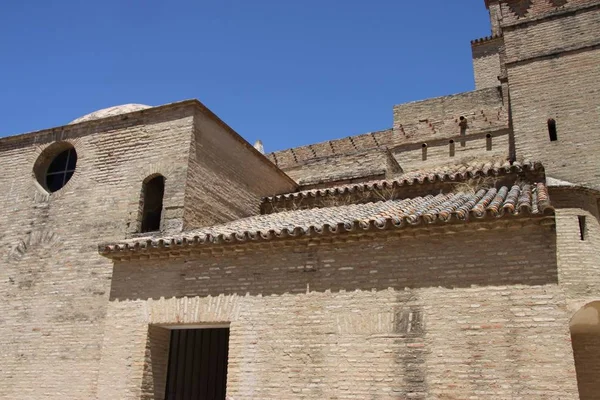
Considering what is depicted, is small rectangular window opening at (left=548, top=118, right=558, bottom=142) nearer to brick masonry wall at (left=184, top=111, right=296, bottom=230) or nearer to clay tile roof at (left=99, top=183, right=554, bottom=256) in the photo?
clay tile roof at (left=99, top=183, right=554, bottom=256)

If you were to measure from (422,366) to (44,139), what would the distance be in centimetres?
851

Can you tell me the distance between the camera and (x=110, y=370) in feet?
24.3

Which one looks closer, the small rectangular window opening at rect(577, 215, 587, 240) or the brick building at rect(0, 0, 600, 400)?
the brick building at rect(0, 0, 600, 400)

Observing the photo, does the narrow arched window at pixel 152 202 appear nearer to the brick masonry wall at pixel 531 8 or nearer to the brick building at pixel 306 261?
the brick building at pixel 306 261

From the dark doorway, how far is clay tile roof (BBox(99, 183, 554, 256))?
5.53ft

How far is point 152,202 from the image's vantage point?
9781 mm

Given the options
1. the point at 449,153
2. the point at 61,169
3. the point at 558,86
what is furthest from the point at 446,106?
the point at 61,169

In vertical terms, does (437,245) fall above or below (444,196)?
below

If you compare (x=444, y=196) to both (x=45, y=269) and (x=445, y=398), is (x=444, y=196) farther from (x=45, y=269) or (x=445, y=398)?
(x=45, y=269)

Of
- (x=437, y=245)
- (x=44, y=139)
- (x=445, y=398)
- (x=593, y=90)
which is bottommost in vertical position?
(x=445, y=398)

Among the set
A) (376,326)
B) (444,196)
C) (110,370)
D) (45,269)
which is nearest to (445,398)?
(376,326)

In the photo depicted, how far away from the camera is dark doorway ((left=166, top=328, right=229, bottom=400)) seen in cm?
813

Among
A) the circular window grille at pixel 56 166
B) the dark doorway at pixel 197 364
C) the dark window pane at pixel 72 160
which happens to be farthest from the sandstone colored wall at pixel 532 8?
the circular window grille at pixel 56 166

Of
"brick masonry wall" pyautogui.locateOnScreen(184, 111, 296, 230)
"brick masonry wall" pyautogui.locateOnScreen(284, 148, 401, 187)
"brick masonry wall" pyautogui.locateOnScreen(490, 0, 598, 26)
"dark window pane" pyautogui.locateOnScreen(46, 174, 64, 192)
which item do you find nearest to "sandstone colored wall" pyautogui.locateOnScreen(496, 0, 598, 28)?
"brick masonry wall" pyautogui.locateOnScreen(490, 0, 598, 26)
